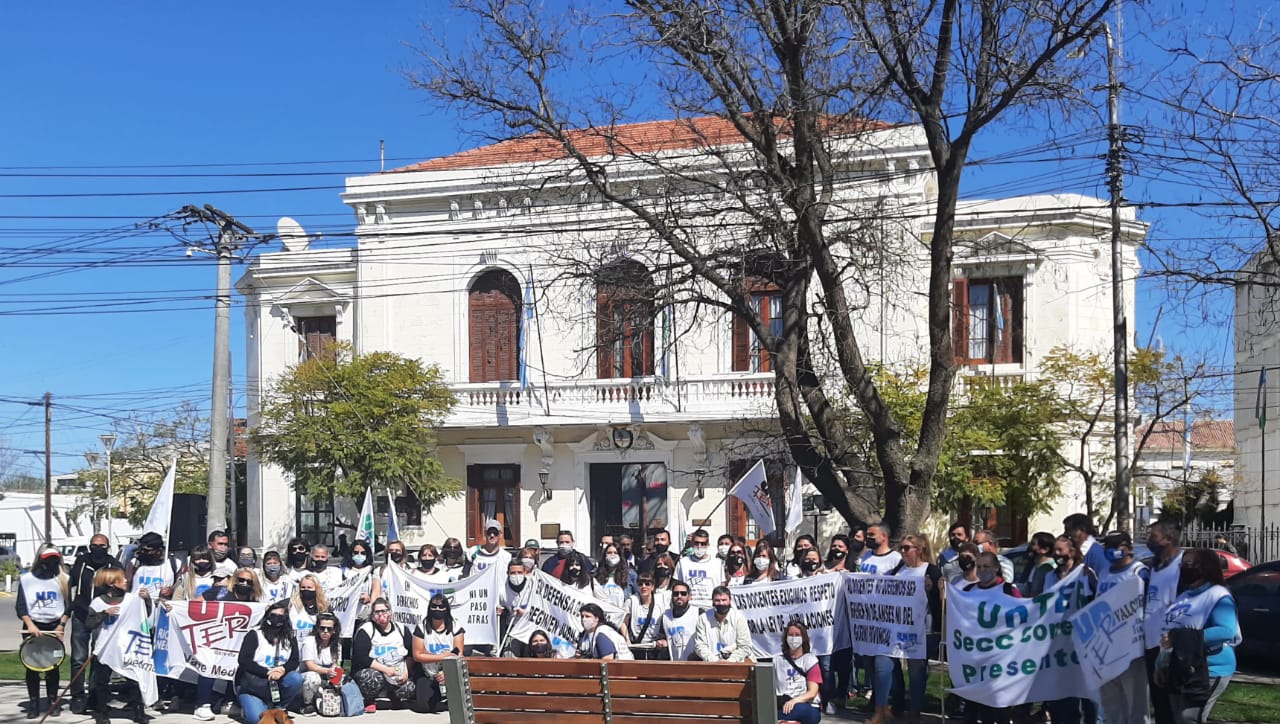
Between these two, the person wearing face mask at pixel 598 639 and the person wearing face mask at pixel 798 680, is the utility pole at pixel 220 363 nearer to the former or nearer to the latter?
the person wearing face mask at pixel 598 639

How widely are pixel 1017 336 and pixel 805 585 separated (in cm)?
1744

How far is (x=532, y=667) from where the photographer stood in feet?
28.6

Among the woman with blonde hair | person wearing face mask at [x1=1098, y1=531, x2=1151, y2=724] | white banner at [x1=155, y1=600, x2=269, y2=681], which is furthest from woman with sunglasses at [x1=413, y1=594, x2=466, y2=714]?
person wearing face mask at [x1=1098, y1=531, x2=1151, y2=724]

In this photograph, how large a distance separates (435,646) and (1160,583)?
24.0ft

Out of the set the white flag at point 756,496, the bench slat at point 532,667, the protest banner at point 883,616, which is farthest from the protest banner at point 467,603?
the bench slat at point 532,667

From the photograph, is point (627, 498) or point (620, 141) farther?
point (627, 498)

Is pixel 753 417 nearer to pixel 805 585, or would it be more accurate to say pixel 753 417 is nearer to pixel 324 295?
pixel 324 295

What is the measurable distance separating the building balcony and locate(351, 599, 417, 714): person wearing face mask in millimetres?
15994

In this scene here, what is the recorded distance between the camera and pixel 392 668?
13.2 metres

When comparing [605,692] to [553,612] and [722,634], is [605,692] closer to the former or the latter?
[722,634]

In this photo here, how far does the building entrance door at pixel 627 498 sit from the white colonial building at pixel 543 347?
3cm

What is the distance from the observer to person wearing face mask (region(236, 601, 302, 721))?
41.9ft

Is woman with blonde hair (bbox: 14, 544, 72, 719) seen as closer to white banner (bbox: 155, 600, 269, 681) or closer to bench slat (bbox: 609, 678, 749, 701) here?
white banner (bbox: 155, 600, 269, 681)

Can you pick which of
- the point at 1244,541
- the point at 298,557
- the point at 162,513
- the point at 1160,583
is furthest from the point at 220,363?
the point at 1244,541
